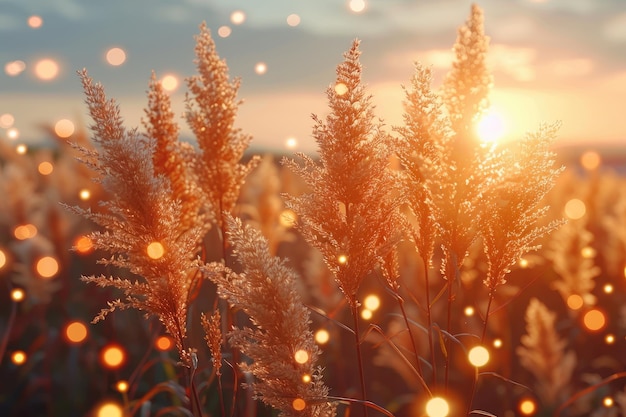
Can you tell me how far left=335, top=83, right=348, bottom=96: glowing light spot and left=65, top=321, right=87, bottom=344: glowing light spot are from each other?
4.10 m

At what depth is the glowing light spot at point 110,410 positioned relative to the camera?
14.1 feet

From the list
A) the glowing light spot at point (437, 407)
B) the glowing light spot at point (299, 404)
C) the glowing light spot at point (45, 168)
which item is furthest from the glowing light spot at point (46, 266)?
the glowing light spot at point (45, 168)

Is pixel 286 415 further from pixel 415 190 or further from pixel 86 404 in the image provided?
pixel 86 404

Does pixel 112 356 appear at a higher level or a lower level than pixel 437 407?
lower

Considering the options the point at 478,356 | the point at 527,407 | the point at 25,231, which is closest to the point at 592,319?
the point at 527,407

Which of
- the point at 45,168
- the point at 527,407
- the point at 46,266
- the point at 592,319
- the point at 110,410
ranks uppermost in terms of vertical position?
the point at 45,168

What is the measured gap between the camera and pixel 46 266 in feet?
18.0

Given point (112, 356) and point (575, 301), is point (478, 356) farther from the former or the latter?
point (575, 301)

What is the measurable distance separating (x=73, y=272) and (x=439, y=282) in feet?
15.4

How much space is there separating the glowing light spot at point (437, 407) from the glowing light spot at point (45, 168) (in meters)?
9.10

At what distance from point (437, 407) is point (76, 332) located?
4.13 m

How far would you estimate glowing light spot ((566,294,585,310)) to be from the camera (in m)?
5.46

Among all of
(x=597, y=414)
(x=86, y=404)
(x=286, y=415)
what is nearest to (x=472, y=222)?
(x=286, y=415)

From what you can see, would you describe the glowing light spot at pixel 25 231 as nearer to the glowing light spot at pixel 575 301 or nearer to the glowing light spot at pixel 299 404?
the glowing light spot at pixel 299 404
